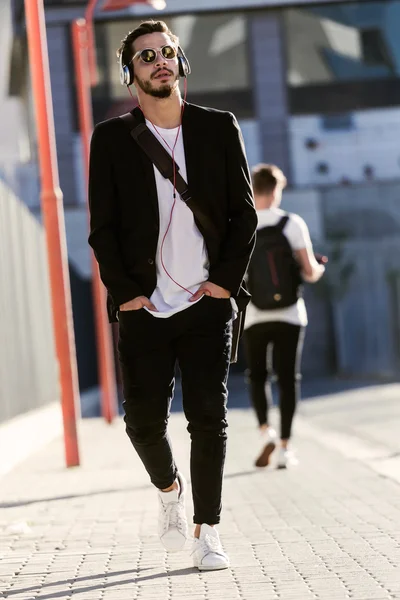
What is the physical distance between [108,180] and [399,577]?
1.79 metres

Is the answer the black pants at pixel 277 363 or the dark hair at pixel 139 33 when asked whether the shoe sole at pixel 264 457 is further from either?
the dark hair at pixel 139 33

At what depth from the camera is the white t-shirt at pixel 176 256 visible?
5477 millimetres

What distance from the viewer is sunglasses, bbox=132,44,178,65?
5.50m

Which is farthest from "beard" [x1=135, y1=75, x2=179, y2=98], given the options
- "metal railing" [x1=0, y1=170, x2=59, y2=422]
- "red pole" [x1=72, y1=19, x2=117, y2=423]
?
"red pole" [x1=72, y1=19, x2=117, y2=423]

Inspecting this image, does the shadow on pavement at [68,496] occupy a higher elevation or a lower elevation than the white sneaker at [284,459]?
higher

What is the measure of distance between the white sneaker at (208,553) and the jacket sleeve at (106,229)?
91cm

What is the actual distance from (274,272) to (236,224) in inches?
155

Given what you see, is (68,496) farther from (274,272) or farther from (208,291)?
(208,291)

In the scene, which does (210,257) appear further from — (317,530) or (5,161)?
(5,161)

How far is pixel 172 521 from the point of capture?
18.6 ft

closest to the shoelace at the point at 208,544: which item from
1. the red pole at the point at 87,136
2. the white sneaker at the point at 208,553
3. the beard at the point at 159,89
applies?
the white sneaker at the point at 208,553

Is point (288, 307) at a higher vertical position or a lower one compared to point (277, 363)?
higher

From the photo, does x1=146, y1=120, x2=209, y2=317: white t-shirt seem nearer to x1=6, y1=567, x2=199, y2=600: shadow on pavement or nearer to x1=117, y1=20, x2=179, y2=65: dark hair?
x1=117, y1=20, x2=179, y2=65: dark hair

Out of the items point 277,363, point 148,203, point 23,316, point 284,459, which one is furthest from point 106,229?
point 23,316
